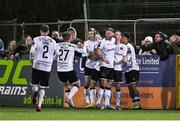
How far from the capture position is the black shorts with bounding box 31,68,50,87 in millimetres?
23562

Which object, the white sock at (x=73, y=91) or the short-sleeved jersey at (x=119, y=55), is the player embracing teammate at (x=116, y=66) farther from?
the white sock at (x=73, y=91)

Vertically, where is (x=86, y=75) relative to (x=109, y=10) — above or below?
below

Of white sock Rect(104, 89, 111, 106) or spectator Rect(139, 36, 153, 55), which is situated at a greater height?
spectator Rect(139, 36, 153, 55)

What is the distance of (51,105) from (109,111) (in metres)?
2.76

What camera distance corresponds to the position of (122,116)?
21.6 metres

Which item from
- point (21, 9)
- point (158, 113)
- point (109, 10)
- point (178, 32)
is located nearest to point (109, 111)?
point (158, 113)

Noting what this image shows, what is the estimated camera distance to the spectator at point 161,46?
25344 mm

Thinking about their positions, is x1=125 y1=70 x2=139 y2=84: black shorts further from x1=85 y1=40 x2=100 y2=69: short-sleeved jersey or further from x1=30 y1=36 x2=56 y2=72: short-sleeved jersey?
x1=30 y1=36 x2=56 y2=72: short-sleeved jersey

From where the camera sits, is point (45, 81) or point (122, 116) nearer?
point (122, 116)

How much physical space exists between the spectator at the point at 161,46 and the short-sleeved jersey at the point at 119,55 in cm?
102

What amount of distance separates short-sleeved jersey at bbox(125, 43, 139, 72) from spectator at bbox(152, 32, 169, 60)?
761mm

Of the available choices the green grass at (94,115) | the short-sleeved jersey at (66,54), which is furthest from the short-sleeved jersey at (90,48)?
the green grass at (94,115)

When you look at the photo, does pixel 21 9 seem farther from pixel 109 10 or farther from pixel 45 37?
pixel 45 37

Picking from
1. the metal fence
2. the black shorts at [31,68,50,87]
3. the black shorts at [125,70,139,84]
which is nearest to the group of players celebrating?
the black shorts at [125,70,139,84]
